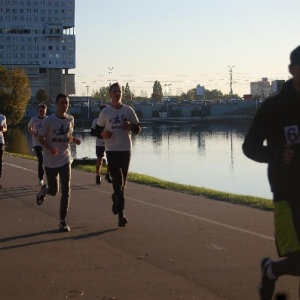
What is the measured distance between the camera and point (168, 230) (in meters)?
10.2

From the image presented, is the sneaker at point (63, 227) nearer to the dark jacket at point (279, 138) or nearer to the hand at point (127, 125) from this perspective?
the hand at point (127, 125)

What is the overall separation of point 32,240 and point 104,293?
297cm

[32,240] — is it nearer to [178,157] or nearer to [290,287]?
Answer: [290,287]

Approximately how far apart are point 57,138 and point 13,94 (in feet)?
260

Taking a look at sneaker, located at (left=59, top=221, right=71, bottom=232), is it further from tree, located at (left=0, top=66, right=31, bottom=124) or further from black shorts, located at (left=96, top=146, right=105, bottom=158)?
tree, located at (left=0, top=66, right=31, bottom=124)

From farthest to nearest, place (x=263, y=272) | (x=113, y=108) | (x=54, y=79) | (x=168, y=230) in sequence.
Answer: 1. (x=54, y=79)
2. (x=113, y=108)
3. (x=168, y=230)
4. (x=263, y=272)

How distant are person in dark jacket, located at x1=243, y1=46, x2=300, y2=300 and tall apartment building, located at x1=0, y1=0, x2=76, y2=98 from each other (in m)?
155

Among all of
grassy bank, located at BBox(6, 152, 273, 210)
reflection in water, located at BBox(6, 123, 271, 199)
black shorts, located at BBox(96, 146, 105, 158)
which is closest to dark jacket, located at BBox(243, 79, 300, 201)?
grassy bank, located at BBox(6, 152, 273, 210)

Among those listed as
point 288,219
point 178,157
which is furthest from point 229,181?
point 288,219

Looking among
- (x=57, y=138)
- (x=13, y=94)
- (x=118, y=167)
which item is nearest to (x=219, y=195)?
(x=118, y=167)

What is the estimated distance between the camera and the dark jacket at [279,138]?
5.18 metres

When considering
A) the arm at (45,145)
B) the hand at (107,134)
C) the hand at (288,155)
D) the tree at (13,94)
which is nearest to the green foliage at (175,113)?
the tree at (13,94)

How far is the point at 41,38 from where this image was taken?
16100 cm

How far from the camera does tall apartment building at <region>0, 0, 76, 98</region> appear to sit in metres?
158
